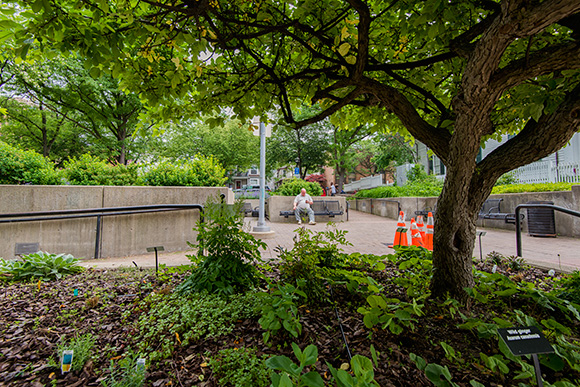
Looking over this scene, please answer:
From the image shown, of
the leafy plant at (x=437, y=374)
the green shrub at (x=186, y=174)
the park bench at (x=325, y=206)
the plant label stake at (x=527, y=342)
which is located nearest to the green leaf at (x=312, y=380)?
the leafy plant at (x=437, y=374)

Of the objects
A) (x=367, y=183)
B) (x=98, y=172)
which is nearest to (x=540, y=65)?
(x=98, y=172)

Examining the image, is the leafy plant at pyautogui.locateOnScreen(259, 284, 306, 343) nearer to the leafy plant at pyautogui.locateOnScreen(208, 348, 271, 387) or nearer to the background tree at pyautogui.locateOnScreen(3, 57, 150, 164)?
the leafy plant at pyautogui.locateOnScreen(208, 348, 271, 387)

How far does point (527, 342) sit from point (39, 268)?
16.0 feet

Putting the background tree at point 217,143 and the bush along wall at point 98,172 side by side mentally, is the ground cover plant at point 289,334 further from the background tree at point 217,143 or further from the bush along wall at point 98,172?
the background tree at point 217,143

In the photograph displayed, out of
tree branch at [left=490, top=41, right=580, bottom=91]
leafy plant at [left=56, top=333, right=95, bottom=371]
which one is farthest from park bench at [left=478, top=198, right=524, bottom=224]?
leafy plant at [left=56, top=333, right=95, bottom=371]

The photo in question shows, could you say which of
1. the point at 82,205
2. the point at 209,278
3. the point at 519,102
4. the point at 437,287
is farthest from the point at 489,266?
the point at 82,205

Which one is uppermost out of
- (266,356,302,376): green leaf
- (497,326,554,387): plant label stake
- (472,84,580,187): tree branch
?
(472,84,580,187): tree branch

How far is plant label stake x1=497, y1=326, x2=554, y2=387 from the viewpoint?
4.25ft

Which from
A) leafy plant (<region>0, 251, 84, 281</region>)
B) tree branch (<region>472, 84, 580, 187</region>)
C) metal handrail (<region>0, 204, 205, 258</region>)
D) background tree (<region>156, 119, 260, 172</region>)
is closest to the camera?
tree branch (<region>472, 84, 580, 187</region>)

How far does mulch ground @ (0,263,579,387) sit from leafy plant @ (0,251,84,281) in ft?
1.97

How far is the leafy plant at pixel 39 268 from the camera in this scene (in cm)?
331

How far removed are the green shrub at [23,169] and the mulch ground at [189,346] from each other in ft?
13.0

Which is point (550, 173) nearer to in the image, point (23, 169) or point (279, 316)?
point (279, 316)

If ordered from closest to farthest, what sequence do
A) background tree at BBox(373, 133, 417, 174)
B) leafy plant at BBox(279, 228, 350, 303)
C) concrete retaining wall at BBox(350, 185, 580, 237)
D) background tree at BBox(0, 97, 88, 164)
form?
leafy plant at BBox(279, 228, 350, 303)
concrete retaining wall at BBox(350, 185, 580, 237)
background tree at BBox(0, 97, 88, 164)
background tree at BBox(373, 133, 417, 174)
